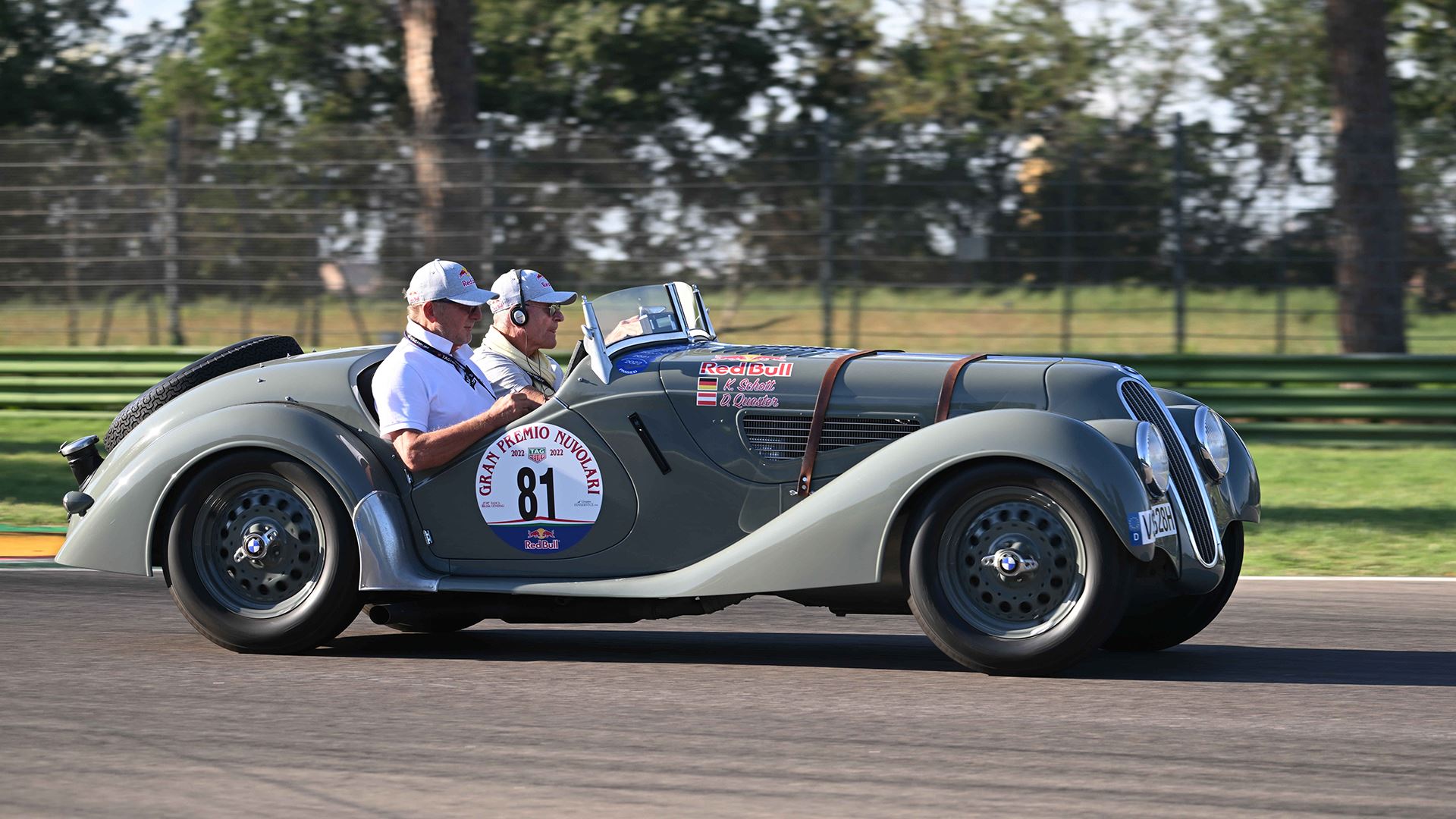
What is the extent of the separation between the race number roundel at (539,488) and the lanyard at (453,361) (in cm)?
42

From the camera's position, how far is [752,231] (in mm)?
16156

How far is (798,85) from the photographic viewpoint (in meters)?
26.3

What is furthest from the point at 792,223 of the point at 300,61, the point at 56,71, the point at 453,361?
the point at 56,71

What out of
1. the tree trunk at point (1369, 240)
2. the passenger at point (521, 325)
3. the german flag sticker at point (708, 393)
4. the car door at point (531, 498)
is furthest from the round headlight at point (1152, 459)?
the tree trunk at point (1369, 240)

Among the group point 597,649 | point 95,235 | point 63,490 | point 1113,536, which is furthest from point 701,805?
point 95,235

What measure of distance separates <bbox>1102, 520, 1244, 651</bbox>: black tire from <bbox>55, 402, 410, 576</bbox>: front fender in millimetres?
2727

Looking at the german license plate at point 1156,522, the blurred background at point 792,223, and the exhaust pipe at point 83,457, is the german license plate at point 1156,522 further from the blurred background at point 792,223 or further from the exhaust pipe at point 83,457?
the blurred background at point 792,223

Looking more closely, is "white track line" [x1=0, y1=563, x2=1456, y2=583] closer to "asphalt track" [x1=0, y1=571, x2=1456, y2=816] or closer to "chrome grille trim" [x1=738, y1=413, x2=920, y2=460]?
"asphalt track" [x1=0, y1=571, x2=1456, y2=816]

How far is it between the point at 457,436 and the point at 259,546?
85cm

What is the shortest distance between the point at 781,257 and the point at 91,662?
10.4 m

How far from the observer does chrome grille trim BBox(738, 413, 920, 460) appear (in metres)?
6.25

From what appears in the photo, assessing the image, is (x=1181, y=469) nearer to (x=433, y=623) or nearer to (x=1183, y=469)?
(x=1183, y=469)

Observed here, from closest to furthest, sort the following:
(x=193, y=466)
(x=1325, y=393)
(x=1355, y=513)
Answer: (x=193, y=466) → (x=1355, y=513) → (x=1325, y=393)

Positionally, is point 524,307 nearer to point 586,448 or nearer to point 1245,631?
point 586,448
